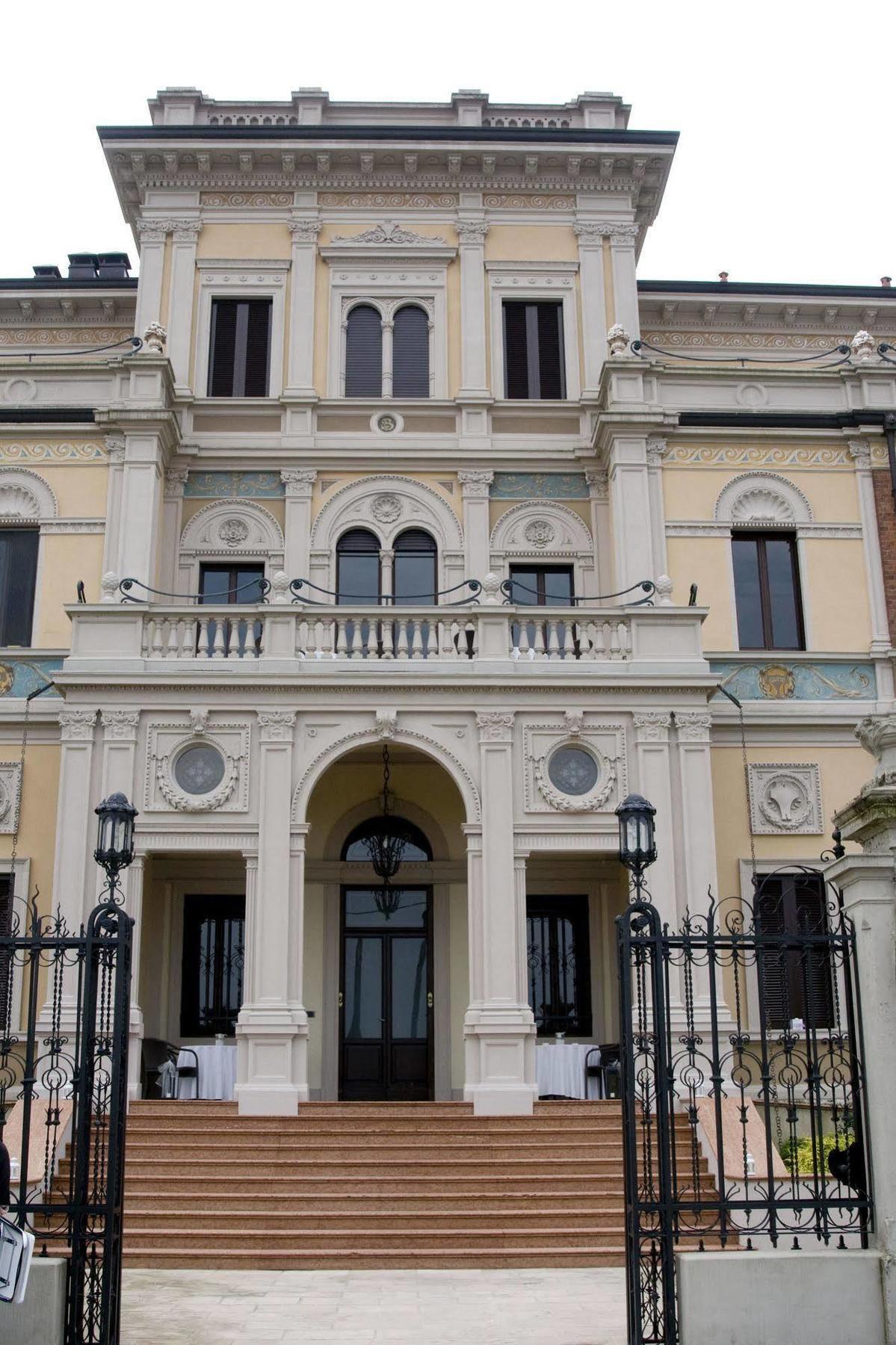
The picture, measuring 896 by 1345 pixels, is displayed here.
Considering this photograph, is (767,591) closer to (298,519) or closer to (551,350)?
(551,350)

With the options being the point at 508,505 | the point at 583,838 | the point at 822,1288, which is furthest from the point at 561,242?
the point at 822,1288

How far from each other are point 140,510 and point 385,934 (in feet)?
23.8

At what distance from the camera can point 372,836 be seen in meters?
21.4

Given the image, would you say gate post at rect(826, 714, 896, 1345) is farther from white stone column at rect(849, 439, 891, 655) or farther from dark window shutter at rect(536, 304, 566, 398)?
dark window shutter at rect(536, 304, 566, 398)

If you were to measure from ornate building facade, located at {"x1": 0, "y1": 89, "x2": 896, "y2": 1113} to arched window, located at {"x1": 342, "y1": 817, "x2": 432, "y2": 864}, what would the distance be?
46 millimetres

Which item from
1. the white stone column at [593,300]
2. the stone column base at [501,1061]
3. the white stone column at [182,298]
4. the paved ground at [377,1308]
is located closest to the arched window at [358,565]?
the white stone column at [182,298]

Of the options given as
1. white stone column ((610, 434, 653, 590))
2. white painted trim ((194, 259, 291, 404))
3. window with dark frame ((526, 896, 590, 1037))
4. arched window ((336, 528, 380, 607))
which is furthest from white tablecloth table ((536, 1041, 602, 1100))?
white painted trim ((194, 259, 291, 404))

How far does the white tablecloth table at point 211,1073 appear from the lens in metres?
18.7

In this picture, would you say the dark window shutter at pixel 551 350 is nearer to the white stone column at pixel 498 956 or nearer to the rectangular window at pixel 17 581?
the white stone column at pixel 498 956

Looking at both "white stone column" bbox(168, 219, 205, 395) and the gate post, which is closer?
the gate post

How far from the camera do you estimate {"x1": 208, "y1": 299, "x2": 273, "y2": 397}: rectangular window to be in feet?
76.8

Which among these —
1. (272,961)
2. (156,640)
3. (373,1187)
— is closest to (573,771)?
(272,961)

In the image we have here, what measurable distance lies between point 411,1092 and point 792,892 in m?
6.12

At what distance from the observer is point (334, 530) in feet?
73.9
